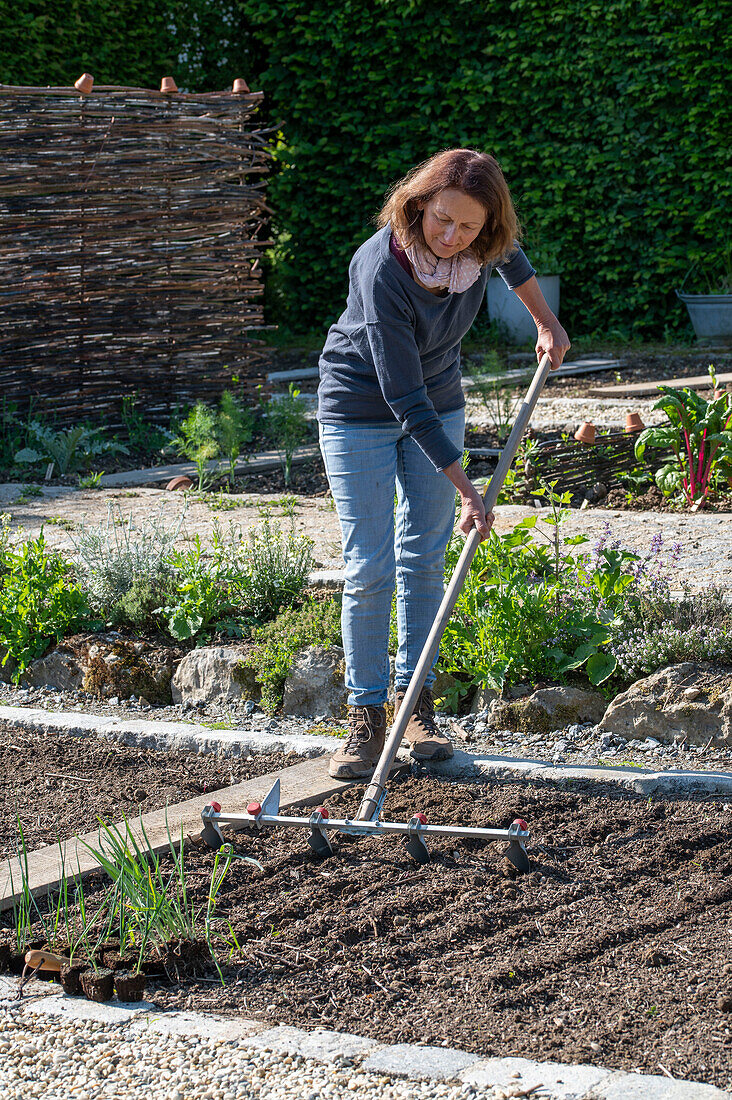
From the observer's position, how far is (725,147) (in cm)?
1090

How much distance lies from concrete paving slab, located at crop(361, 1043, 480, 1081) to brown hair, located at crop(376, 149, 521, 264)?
1.84 m

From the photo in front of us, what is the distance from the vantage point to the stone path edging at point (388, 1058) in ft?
6.06

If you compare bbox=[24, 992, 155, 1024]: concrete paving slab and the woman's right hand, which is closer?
bbox=[24, 992, 155, 1024]: concrete paving slab

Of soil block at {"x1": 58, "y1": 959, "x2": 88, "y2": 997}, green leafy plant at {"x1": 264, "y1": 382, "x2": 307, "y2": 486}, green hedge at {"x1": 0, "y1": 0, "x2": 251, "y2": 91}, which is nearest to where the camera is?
soil block at {"x1": 58, "y1": 959, "x2": 88, "y2": 997}

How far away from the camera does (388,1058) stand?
198 centimetres

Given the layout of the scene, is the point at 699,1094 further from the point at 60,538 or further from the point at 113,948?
the point at 60,538

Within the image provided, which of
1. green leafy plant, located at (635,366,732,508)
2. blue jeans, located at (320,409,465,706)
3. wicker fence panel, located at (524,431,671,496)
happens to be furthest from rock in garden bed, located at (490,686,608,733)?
wicker fence panel, located at (524,431,671,496)

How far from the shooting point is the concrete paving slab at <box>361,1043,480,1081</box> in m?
1.93

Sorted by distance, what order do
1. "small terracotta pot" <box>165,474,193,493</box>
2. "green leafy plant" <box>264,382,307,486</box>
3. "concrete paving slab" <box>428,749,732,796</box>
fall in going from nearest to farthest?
"concrete paving slab" <box>428,749,732,796</box> → "small terracotta pot" <box>165,474,193,493</box> → "green leafy plant" <box>264,382,307,486</box>

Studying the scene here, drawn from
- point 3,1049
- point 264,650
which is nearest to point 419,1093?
point 3,1049

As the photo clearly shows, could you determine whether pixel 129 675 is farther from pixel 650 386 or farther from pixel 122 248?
pixel 650 386

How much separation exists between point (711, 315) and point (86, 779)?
9.06 m

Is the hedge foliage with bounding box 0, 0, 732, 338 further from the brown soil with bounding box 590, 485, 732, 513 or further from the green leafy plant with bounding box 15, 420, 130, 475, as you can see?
the brown soil with bounding box 590, 485, 732, 513

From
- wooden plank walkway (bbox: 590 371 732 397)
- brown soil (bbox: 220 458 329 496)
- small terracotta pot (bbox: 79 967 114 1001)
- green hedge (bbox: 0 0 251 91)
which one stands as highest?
green hedge (bbox: 0 0 251 91)
